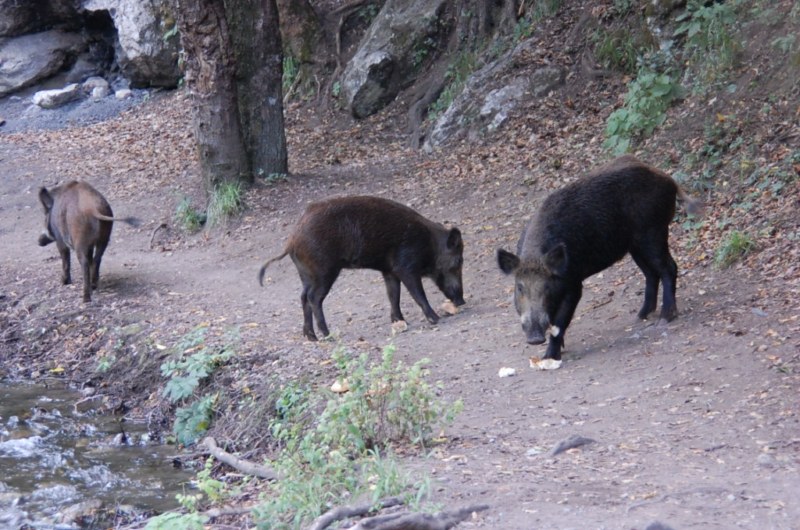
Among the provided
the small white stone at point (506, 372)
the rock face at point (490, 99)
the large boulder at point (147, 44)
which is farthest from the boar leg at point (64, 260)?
the large boulder at point (147, 44)

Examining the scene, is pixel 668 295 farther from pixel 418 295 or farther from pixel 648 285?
pixel 418 295

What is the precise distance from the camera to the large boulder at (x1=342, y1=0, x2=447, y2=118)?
17938 mm

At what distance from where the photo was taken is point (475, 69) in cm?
1647

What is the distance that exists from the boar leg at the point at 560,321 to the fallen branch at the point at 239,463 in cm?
237

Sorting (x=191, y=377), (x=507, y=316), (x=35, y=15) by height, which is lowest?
(x=191, y=377)

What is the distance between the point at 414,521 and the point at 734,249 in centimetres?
533

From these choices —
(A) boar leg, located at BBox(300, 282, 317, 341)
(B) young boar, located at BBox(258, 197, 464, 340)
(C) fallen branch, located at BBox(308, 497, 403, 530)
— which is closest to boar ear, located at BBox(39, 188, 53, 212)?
(B) young boar, located at BBox(258, 197, 464, 340)

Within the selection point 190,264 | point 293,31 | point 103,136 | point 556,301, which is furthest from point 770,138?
point 103,136

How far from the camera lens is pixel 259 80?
47.5 feet

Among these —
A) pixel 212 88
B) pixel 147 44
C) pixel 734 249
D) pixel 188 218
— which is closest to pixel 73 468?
pixel 734 249

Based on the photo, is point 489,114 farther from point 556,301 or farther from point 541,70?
point 556,301

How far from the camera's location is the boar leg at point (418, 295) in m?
9.49

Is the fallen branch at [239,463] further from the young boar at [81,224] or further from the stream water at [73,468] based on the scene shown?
the young boar at [81,224]

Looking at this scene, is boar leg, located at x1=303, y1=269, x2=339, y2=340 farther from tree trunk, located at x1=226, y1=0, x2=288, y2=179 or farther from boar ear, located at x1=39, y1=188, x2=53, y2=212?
tree trunk, located at x1=226, y1=0, x2=288, y2=179
